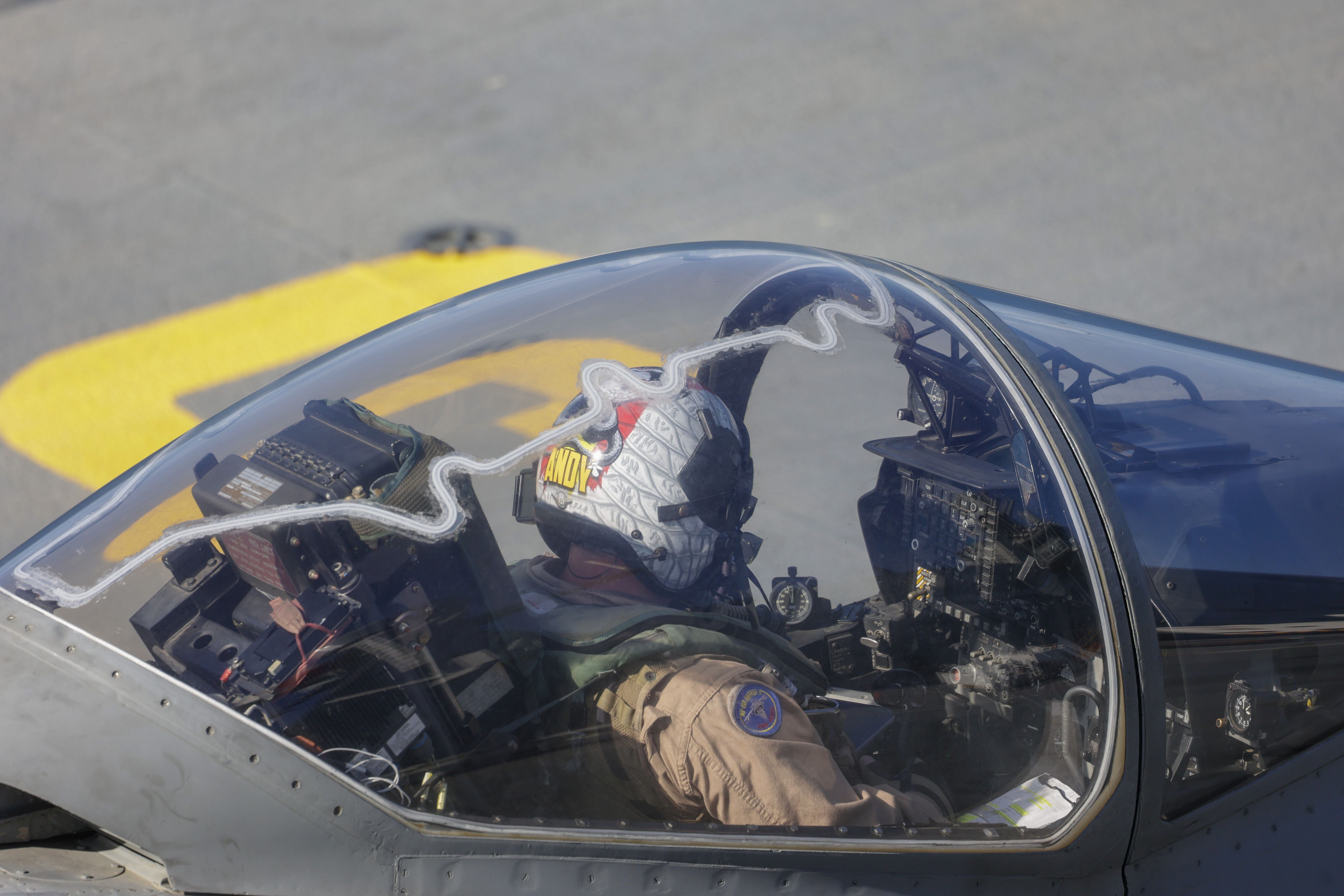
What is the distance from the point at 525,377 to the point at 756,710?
81 cm

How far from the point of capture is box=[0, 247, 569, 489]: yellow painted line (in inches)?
170

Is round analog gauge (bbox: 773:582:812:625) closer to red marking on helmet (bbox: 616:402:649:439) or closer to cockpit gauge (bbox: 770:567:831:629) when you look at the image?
cockpit gauge (bbox: 770:567:831:629)

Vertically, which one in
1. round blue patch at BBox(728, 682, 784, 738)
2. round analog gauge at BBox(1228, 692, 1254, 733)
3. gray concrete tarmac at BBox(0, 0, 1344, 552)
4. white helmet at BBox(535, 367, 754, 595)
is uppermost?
gray concrete tarmac at BBox(0, 0, 1344, 552)

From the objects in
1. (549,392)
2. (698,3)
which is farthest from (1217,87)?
(549,392)

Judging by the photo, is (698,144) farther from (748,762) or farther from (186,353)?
(748,762)

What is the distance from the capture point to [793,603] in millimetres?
2004

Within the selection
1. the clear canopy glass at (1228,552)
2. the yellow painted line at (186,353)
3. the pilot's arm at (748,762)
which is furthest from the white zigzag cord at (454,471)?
the yellow painted line at (186,353)

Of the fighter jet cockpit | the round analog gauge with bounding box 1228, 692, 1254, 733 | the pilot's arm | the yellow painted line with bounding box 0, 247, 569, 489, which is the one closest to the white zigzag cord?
the fighter jet cockpit

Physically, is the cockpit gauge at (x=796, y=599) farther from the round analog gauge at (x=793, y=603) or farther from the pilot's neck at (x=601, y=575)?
the pilot's neck at (x=601, y=575)

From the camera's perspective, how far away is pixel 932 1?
22.7 feet

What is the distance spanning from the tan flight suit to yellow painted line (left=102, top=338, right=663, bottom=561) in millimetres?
526

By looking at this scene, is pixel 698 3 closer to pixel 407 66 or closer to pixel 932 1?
pixel 932 1

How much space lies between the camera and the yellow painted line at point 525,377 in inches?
77.1

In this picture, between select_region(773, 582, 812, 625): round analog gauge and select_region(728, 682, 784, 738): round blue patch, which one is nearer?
select_region(728, 682, 784, 738): round blue patch
